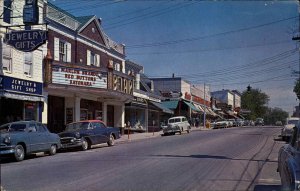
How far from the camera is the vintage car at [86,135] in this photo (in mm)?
22984

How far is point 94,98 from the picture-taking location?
35.3 metres

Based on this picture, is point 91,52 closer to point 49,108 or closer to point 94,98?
point 94,98

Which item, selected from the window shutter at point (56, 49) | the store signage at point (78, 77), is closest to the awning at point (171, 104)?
the store signage at point (78, 77)

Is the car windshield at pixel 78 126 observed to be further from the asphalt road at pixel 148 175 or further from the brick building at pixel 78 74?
the asphalt road at pixel 148 175

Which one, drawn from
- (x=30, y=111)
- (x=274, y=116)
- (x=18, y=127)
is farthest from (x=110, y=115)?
(x=274, y=116)

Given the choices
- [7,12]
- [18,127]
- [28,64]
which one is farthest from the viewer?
[28,64]

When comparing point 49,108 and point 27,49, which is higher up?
point 27,49

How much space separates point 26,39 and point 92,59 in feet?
43.9

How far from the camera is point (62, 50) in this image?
3077 centimetres

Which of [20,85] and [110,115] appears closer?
[20,85]

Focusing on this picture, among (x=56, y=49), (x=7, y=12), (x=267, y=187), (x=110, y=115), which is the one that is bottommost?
(x=267, y=187)

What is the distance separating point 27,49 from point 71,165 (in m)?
9.28

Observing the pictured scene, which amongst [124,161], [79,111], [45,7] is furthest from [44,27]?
[124,161]

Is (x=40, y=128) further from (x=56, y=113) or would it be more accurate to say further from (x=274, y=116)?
(x=274, y=116)
